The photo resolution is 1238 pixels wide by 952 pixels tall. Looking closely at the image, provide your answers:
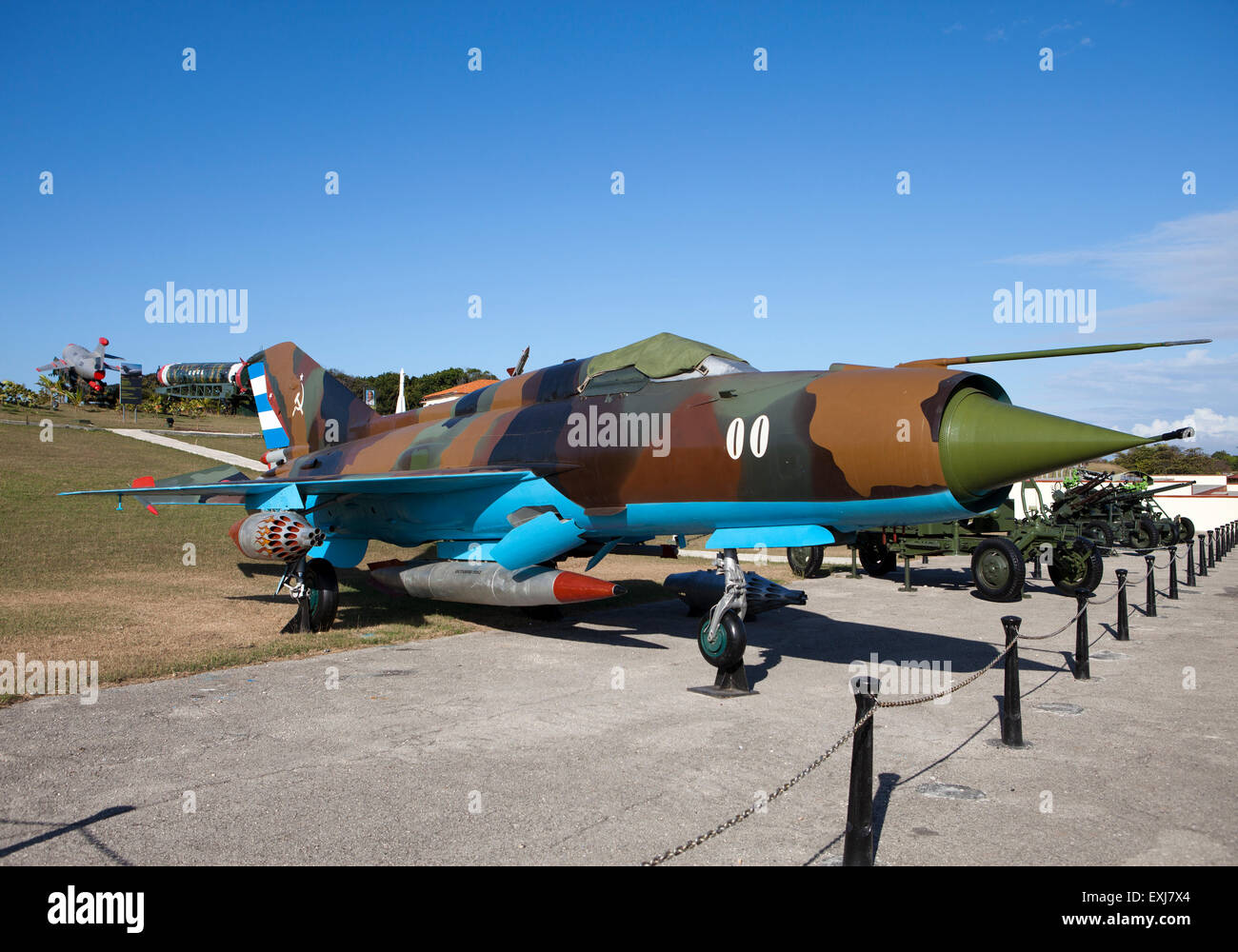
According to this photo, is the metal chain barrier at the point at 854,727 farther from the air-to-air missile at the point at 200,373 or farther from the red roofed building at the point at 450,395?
the air-to-air missile at the point at 200,373

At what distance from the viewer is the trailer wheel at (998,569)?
544 inches

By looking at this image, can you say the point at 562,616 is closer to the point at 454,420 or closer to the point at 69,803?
the point at 454,420

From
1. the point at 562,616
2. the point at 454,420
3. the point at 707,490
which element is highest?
the point at 454,420

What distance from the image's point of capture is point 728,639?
24.0 feet

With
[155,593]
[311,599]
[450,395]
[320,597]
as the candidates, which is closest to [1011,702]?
[320,597]

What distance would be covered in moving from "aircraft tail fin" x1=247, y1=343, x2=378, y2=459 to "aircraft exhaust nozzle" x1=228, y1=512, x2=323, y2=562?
3.83 m

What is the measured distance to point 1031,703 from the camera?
7117 mm

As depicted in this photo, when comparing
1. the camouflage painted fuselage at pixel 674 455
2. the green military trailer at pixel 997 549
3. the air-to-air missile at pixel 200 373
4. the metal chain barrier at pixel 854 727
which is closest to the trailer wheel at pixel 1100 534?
the metal chain barrier at pixel 854 727

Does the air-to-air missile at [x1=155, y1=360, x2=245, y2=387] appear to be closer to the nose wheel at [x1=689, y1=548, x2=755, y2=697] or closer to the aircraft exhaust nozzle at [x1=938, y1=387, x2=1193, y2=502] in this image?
the nose wheel at [x1=689, y1=548, x2=755, y2=697]

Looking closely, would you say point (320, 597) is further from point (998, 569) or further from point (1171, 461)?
point (1171, 461)
